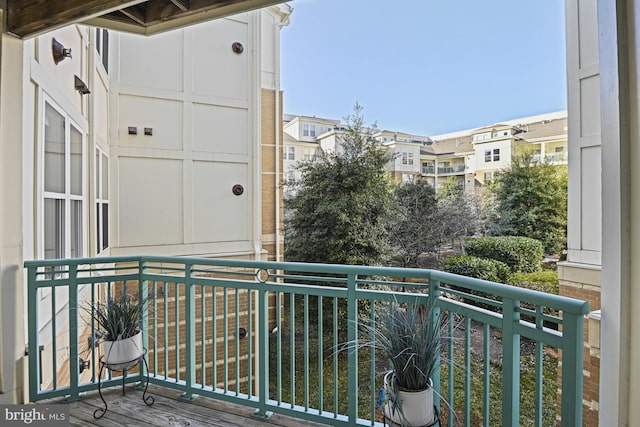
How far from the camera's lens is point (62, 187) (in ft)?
9.85

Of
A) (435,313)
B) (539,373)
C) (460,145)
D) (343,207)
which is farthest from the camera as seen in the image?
(460,145)

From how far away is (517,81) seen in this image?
68.2 ft

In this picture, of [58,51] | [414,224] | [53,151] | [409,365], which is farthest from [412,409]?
[414,224]

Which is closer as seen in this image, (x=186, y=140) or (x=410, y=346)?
(x=410, y=346)

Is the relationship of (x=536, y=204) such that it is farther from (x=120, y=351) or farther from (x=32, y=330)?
(x=32, y=330)

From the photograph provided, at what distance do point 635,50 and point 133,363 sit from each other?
297 centimetres

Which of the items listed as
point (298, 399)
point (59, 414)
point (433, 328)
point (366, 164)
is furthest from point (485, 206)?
point (59, 414)

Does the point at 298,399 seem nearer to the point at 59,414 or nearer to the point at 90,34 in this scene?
the point at 59,414

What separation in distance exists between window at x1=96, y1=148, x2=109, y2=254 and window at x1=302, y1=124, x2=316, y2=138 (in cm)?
1511

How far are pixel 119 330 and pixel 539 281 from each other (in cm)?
986

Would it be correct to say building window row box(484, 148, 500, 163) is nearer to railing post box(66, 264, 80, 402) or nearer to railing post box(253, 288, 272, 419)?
railing post box(253, 288, 272, 419)

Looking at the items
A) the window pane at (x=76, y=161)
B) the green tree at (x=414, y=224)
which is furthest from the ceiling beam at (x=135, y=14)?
the green tree at (x=414, y=224)

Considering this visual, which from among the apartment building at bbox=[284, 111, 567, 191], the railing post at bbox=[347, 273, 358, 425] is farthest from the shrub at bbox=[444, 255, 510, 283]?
the railing post at bbox=[347, 273, 358, 425]

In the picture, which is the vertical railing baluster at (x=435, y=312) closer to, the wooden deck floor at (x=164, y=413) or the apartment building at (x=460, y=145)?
the wooden deck floor at (x=164, y=413)
